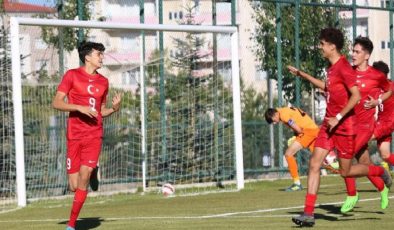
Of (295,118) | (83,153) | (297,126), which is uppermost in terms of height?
(295,118)

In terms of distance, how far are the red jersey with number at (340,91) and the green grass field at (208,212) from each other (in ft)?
3.65

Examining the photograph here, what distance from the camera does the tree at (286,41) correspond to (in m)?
26.9

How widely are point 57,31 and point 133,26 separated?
5.43ft

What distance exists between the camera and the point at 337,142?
12.8 m

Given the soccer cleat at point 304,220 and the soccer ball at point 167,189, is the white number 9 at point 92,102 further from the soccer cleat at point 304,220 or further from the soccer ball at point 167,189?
the soccer ball at point 167,189

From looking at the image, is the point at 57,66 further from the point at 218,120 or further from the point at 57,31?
the point at 218,120

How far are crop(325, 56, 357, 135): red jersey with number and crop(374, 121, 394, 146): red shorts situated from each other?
4.33 metres

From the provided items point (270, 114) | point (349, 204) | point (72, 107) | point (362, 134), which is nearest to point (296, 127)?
point (270, 114)

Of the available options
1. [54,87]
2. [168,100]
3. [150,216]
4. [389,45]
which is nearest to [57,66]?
[54,87]

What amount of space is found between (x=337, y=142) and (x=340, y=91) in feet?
1.93

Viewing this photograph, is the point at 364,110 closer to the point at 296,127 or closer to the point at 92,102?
the point at 92,102

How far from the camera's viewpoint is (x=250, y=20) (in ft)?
89.8

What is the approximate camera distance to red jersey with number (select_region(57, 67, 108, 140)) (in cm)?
1323

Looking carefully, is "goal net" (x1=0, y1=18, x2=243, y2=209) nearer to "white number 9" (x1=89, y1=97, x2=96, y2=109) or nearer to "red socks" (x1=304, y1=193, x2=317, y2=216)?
"white number 9" (x1=89, y1=97, x2=96, y2=109)
